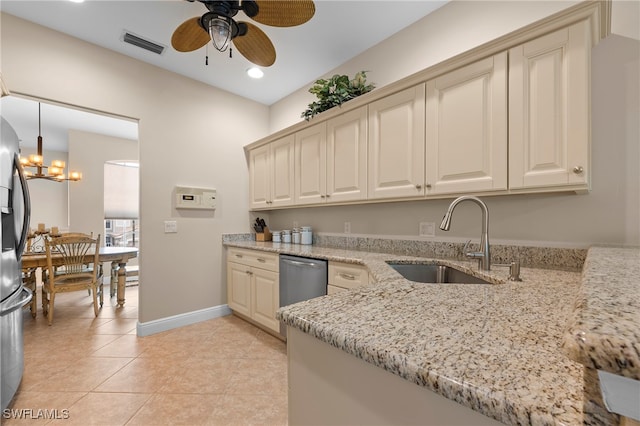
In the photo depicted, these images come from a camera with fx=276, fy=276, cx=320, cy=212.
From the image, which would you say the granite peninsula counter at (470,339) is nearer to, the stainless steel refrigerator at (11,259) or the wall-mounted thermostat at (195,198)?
the stainless steel refrigerator at (11,259)

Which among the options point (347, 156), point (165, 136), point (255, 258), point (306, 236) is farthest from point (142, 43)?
point (306, 236)

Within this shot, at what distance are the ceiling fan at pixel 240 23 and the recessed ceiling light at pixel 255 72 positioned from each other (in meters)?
1.08

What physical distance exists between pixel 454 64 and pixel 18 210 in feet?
9.67

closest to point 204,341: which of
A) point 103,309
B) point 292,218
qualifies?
point 292,218

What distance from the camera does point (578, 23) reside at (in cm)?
135

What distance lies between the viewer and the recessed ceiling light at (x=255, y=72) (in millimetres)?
2963

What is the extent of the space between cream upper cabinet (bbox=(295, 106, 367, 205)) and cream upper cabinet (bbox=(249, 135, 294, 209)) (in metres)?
0.13

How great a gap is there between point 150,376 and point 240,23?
254cm

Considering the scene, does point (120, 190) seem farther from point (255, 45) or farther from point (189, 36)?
point (255, 45)

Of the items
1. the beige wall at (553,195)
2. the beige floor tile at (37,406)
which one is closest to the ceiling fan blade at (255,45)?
the beige wall at (553,195)

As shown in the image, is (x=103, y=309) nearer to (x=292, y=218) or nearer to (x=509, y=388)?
(x=292, y=218)

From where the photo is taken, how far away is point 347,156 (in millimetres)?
2428

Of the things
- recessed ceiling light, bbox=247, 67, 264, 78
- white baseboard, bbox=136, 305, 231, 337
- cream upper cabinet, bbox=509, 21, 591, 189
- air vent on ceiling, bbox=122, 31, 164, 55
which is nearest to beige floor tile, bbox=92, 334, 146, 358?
white baseboard, bbox=136, 305, 231, 337

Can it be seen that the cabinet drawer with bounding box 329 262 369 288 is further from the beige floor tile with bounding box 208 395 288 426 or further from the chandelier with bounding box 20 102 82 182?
the chandelier with bounding box 20 102 82 182
